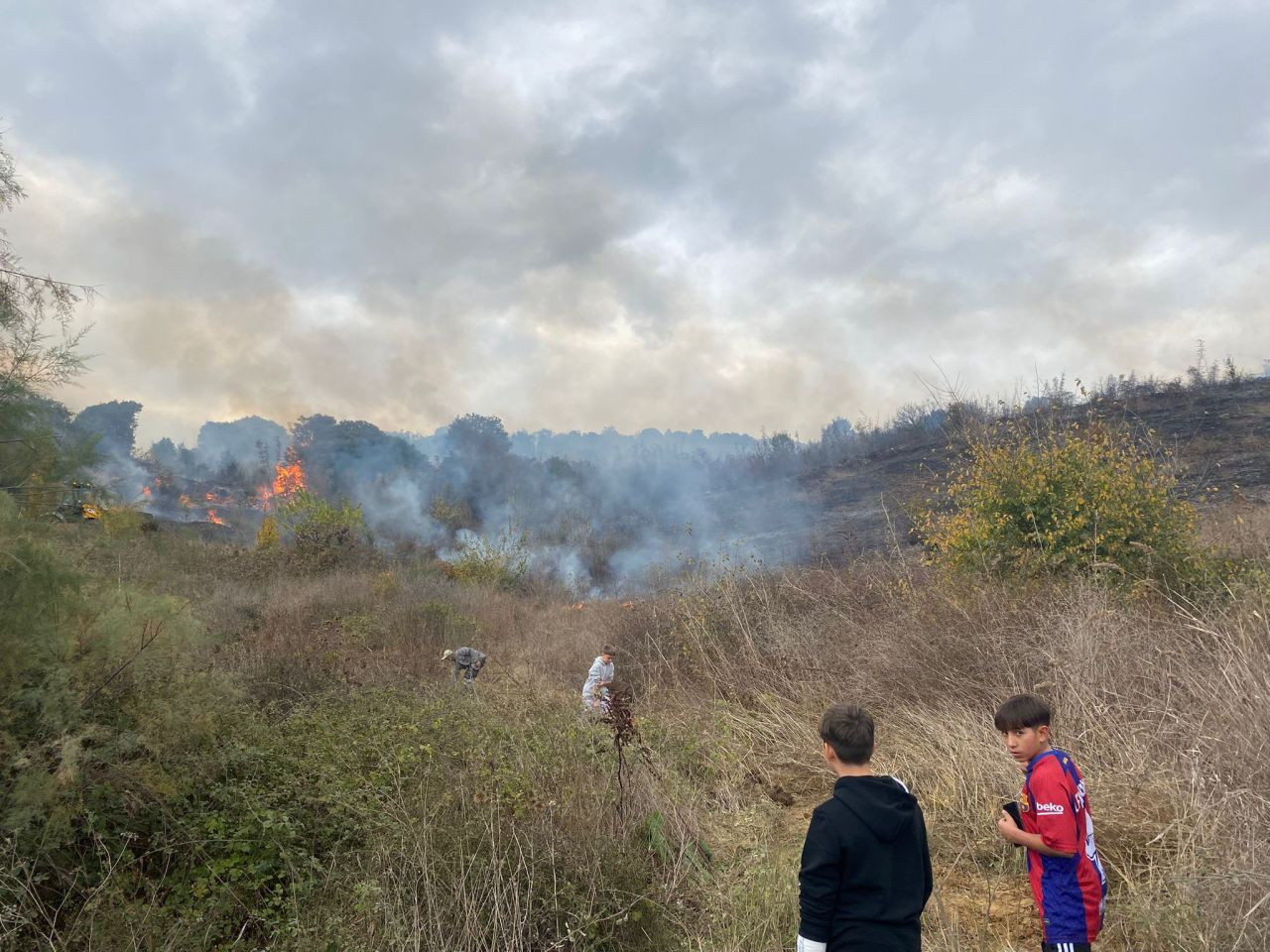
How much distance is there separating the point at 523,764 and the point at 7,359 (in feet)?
15.6

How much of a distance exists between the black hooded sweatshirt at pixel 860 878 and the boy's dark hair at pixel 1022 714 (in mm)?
818

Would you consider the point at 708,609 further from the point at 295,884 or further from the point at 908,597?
the point at 295,884

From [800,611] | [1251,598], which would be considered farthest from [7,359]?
[1251,598]

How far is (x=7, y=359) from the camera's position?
502cm

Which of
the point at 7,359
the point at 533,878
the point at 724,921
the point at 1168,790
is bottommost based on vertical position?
the point at 724,921

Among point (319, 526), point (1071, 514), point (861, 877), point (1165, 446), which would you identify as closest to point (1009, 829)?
point (861, 877)

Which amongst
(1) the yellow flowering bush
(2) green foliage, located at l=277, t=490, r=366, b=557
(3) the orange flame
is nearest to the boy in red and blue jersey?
(1) the yellow flowering bush

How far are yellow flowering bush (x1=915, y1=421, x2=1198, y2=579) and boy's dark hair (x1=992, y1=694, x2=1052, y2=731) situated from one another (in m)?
5.09

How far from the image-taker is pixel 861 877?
2.25m

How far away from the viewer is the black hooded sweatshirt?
2.25 metres

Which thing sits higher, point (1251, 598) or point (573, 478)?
point (573, 478)

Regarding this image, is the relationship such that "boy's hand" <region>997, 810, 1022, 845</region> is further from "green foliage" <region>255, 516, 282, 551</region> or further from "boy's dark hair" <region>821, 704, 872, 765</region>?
"green foliage" <region>255, 516, 282, 551</region>

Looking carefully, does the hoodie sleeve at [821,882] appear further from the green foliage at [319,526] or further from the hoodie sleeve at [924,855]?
the green foliage at [319,526]

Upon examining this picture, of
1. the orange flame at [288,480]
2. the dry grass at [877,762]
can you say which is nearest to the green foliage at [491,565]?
the dry grass at [877,762]
